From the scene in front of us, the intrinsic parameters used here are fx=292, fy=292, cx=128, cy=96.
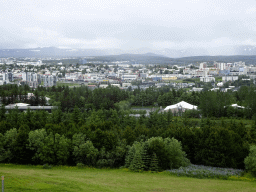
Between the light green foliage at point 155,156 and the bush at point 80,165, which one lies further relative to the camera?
the bush at point 80,165

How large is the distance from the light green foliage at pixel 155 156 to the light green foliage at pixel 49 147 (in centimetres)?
372

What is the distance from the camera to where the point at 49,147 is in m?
16.7

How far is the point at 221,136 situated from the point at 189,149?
2.11 metres

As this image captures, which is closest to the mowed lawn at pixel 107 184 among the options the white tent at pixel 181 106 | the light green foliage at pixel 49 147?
the light green foliage at pixel 49 147

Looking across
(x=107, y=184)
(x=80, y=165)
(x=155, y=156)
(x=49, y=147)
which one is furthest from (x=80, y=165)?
(x=107, y=184)

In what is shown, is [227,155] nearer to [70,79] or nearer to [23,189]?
[23,189]

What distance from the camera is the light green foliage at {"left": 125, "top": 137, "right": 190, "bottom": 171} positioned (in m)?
15.5

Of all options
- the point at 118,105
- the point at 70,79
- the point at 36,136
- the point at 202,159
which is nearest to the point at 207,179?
the point at 202,159

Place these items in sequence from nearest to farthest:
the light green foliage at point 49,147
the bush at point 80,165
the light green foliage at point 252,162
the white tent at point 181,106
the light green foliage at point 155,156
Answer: the light green foliage at point 252,162 → the light green foliage at point 155,156 → the bush at point 80,165 → the light green foliage at point 49,147 → the white tent at point 181,106

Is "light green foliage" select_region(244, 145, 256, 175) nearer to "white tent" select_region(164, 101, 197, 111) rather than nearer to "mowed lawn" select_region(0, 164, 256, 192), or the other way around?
"mowed lawn" select_region(0, 164, 256, 192)

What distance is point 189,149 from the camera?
59.4ft

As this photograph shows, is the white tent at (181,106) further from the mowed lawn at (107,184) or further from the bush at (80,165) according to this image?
the mowed lawn at (107,184)

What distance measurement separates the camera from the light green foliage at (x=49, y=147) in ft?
54.0

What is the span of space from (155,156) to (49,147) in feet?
19.9
